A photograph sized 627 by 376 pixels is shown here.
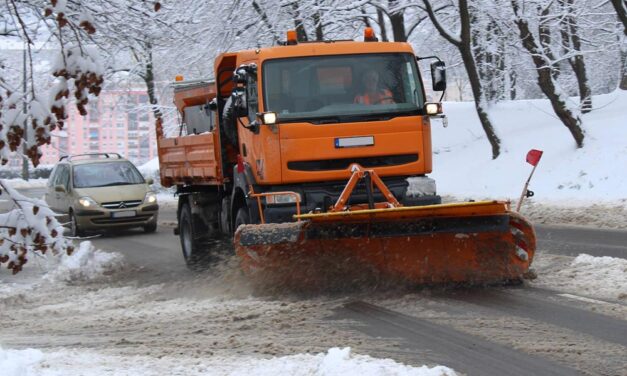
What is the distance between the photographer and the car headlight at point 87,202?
18.5 metres

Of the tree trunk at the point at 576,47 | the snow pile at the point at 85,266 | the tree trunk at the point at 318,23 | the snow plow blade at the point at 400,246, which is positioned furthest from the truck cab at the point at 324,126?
the tree trunk at the point at 576,47

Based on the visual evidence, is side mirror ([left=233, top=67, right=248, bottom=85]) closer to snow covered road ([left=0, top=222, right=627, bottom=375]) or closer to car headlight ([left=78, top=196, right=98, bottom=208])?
snow covered road ([left=0, top=222, right=627, bottom=375])

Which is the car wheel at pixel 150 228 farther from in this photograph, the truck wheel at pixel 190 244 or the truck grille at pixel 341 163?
the truck grille at pixel 341 163

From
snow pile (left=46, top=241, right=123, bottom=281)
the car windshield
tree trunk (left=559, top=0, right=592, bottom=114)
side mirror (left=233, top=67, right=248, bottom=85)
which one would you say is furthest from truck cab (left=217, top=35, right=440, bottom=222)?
tree trunk (left=559, top=0, right=592, bottom=114)

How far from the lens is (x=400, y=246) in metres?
8.67

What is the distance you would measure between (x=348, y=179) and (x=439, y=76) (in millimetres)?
1622

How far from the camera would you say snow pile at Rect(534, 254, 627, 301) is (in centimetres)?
826

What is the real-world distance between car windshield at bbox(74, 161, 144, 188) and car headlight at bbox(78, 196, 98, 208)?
1.81ft

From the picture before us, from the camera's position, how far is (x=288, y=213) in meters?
9.19

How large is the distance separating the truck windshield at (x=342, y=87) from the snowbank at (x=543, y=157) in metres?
9.11

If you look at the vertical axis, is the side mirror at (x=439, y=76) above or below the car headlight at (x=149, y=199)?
above

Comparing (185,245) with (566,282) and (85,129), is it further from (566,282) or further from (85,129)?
(85,129)

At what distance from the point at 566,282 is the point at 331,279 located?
2332 mm

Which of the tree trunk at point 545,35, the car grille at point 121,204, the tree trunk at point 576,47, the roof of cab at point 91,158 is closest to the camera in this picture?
the car grille at point 121,204
